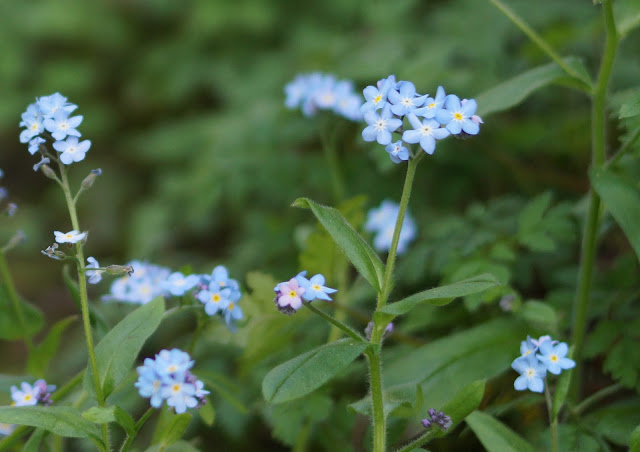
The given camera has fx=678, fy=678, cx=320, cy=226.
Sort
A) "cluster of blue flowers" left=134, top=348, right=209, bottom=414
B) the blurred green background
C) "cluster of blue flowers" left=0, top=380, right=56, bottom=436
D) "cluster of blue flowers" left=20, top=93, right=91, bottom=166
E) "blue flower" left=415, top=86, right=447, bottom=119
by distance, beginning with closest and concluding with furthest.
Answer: "cluster of blue flowers" left=134, top=348, right=209, bottom=414 < "blue flower" left=415, top=86, right=447, bottom=119 < "cluster of blue flowers" left=20, top=93, right=91, bottom=166 < "cluster of blue flowers" left=0, top=380, right=56, bottom=436 < the blurred green background

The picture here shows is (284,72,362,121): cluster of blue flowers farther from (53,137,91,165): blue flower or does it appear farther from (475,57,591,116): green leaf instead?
(53,137,91,165): blue flower

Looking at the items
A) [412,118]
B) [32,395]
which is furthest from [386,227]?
[32,395]

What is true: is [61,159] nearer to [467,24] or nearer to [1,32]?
[467,24]

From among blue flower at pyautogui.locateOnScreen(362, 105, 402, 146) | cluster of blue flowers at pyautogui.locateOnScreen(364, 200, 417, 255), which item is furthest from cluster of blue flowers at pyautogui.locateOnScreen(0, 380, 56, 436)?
cluster of blue flowers at pyautogui.locateOnScreen(364, 200, 417, 255)


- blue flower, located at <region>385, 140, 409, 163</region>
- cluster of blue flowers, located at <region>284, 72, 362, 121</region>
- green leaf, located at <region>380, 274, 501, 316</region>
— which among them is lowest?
green leaf, located at <region>380, 274, 501, 316</region>

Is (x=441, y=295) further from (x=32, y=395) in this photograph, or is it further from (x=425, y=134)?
(x=32, y=395)

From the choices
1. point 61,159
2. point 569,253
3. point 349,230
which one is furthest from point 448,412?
point 569,253

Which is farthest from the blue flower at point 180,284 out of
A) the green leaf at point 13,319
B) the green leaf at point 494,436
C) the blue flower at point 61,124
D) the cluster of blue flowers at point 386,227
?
the cluster of blue flowers at point 386,227
